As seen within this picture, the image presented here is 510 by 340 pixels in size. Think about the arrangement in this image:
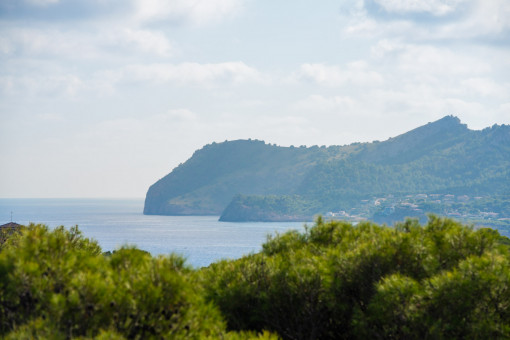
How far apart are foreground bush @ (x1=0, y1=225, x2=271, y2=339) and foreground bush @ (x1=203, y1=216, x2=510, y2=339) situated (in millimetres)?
5015

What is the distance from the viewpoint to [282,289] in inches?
753

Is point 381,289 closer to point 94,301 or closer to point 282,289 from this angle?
point 282,289

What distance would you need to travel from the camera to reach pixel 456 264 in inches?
787

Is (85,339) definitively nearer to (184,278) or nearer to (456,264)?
(184,278)

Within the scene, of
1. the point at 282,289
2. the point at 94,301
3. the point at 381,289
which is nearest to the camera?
the point at 94,301

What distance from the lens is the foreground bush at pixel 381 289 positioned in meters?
17.2

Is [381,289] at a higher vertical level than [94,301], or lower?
lower

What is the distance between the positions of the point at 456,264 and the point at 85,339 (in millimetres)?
13494

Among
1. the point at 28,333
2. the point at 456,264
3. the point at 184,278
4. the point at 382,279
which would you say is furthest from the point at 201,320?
the point at 456,264

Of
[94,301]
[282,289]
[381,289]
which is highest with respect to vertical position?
[94,301]

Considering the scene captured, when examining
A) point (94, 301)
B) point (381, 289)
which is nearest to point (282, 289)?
point (381, 289)

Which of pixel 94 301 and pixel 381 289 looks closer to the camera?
pixel 94 301

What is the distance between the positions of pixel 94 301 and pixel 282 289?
777cm

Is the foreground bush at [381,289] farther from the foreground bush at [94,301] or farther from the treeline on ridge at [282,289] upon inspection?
the foreground bush at [94,301]
